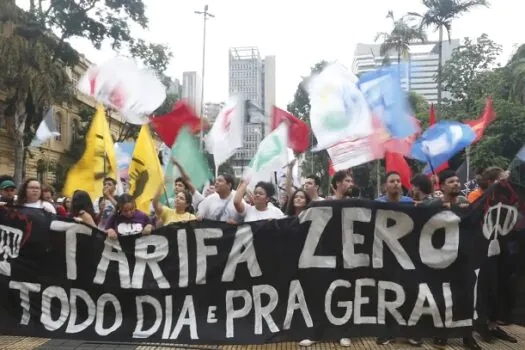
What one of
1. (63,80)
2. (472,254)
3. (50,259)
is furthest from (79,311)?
(63,80)

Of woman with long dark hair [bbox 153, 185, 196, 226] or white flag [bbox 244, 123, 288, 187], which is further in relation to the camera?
white flag [bbox 244, 123, 288, 187]

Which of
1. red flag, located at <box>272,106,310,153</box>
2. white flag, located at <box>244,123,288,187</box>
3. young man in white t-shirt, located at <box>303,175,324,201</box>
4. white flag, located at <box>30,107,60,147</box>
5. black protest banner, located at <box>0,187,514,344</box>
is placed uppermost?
white flag, located at <box>30,107,60,147</box>

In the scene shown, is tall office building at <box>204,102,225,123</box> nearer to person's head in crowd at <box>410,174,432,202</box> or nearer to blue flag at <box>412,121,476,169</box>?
blue flag at <box>412,121,476,169</box>

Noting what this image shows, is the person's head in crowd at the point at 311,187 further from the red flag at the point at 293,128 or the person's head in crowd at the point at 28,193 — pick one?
the person's head in crowd at the point at 28,193

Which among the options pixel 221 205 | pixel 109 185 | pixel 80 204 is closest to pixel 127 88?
pixel 109 185

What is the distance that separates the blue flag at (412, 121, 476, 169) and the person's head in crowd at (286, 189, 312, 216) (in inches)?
108

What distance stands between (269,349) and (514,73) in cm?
2615

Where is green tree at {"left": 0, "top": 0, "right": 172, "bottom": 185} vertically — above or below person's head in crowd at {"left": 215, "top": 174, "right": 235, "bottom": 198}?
above

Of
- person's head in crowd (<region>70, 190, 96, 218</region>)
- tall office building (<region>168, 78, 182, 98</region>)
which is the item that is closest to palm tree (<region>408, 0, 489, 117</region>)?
tall office building (<region>168, 78, 182, 98</region>)

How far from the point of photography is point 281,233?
5.11 meters

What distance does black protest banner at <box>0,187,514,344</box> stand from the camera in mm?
5000

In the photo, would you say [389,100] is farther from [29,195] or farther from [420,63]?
[420,63]

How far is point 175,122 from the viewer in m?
8.14

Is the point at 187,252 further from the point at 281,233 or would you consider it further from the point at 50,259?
the point at 50,259
